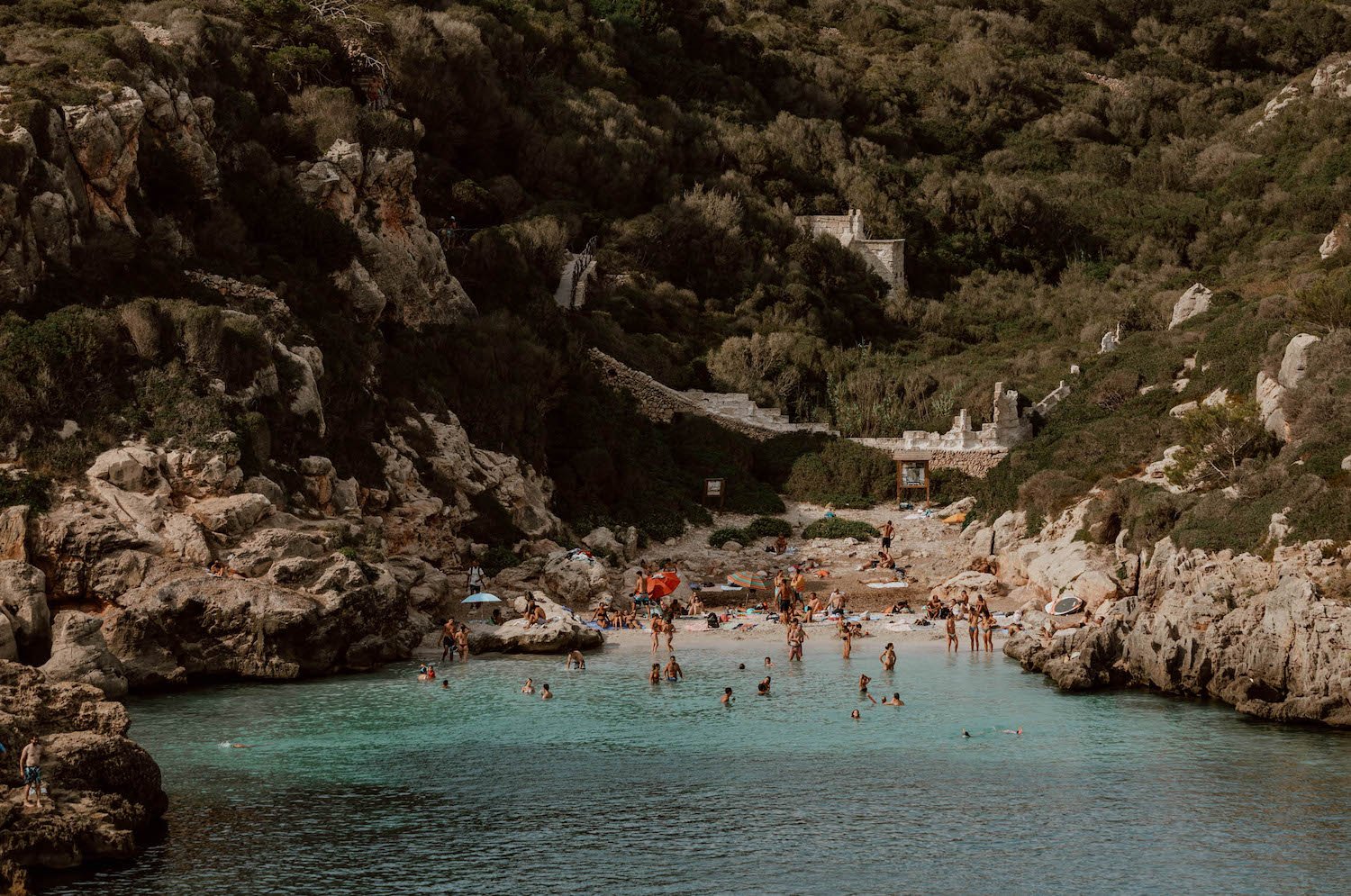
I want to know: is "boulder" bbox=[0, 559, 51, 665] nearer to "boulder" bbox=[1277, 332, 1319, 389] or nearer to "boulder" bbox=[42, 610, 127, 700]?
"boulder" bbox=[42, 610, 127, 700]

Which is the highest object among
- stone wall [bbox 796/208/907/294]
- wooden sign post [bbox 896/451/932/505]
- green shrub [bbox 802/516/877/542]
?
stone wall [bbox 796/208/907/294]

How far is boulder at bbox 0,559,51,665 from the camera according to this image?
90.3 feet

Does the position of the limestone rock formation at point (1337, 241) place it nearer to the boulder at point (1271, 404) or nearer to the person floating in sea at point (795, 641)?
the boulder at point (1271, 404)

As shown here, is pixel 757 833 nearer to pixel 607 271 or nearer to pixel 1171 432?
pixel 1171 432

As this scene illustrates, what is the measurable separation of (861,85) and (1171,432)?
4896cm

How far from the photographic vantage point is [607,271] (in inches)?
2328

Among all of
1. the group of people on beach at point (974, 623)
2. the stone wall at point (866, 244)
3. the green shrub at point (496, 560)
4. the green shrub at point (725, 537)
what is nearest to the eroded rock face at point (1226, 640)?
the group of people on beach at point (974, 623)

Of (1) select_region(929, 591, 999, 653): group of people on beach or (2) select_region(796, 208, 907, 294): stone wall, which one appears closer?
(1) select_region(929, 591, 999, 653): group of people on beach

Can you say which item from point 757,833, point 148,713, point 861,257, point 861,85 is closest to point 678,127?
point 861,257

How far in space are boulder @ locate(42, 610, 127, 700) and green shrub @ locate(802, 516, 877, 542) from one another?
940 inches

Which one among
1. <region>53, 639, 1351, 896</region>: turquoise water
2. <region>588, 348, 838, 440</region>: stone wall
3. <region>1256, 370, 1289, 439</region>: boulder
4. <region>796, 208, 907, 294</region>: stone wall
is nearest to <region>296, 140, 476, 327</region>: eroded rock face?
<region>588, 348, 838, 440</region>: stone wall

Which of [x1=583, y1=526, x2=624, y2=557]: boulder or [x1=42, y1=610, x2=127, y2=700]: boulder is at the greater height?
[x1=583, y1=526, x2=624, y2=557]: boulder

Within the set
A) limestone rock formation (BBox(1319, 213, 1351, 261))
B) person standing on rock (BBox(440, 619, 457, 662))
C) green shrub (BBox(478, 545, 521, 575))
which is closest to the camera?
person standing on rock (BBox(440, 619, 457, 662))

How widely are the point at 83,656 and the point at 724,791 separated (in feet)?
38.0
